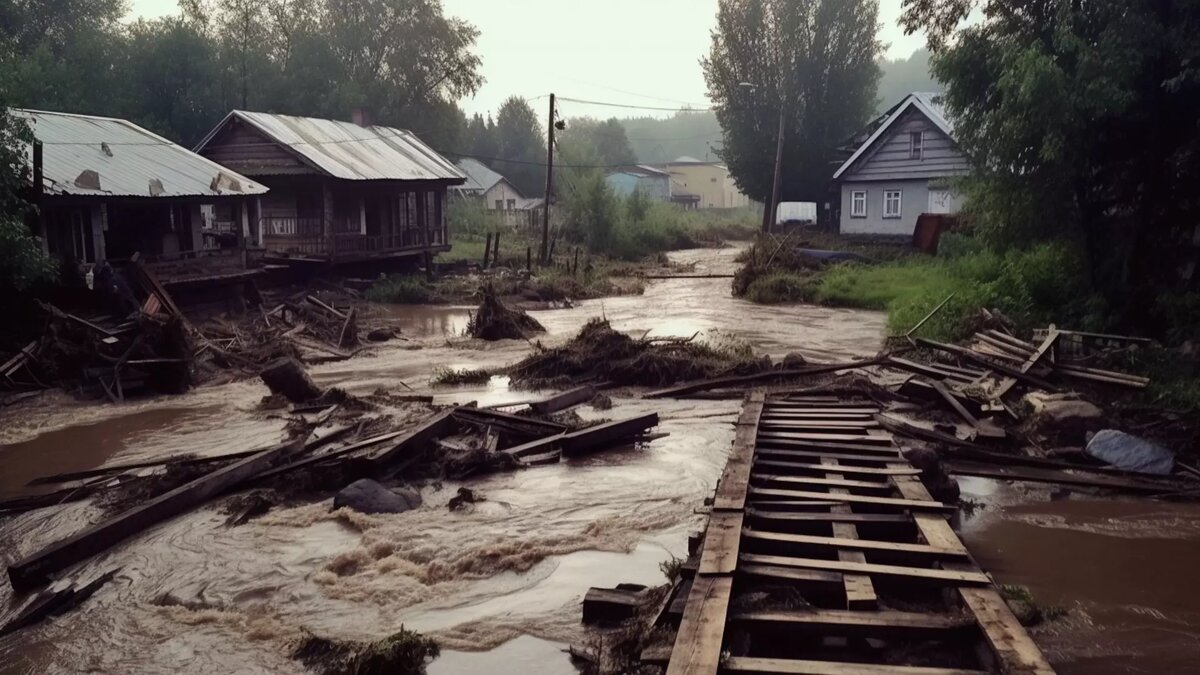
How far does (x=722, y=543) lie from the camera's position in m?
5.84

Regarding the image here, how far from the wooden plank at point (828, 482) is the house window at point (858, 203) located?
30167mm

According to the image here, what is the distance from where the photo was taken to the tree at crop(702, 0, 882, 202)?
44.7 metres

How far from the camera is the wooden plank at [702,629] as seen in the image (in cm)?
435

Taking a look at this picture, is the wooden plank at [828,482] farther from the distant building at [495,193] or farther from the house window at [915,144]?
the distant building at [495,193]

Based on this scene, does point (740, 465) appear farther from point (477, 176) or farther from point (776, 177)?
point (477, 176)

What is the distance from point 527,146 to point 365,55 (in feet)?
69.6

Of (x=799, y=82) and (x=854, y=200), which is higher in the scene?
(x=799, y=82)

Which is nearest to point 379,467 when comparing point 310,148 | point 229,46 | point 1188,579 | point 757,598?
point 757,598

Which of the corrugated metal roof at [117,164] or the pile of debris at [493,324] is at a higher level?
the corrugated metal roof at [117,164]

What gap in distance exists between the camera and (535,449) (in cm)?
1038

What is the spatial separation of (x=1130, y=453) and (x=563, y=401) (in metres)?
6.73

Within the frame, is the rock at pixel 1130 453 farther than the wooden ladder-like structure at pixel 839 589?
Yes

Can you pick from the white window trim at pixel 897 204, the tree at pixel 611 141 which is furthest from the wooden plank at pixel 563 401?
the tree at pixel 611 141

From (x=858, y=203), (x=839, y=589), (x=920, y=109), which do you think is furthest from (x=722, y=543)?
(x=858, y=203)
